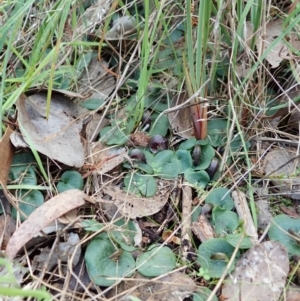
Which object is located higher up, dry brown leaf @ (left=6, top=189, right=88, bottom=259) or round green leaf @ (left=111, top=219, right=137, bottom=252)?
dry brown leaf @ (left=6, top=189, right=88, bottom=259)

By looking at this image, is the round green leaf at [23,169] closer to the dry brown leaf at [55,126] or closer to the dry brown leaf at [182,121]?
the dry brown leaf at [55,126]

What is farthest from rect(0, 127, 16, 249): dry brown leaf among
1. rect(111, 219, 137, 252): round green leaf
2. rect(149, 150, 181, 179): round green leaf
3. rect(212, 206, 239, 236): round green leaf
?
rect(212, 206, 239, 236): round green leaf

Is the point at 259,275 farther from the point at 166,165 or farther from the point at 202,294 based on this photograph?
the point at 166,165

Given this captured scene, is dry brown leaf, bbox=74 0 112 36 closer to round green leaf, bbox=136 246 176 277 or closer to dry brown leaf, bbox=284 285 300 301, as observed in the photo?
round green leaf, bbox=136 246 176 277

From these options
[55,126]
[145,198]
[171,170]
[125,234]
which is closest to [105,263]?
[125,234]

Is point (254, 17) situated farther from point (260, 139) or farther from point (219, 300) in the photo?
point (219, 300)

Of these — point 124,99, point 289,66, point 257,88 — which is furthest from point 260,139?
point 124,99
